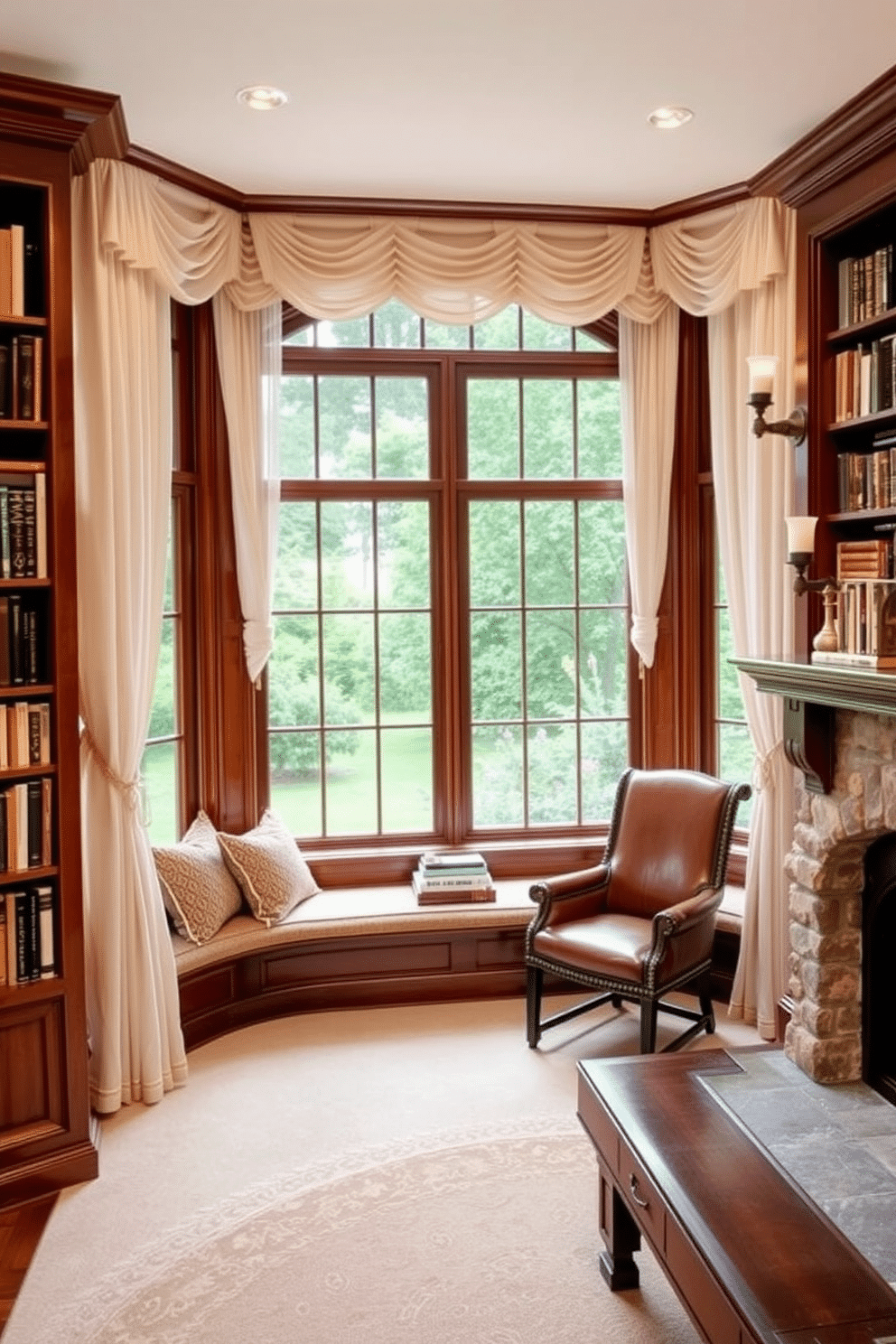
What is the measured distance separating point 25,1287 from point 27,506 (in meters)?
2.03

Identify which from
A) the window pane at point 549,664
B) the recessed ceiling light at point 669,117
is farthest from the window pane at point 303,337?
the recessed ceiling light at point 669,117

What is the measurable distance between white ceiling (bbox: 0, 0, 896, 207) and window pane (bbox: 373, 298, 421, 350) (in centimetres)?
66

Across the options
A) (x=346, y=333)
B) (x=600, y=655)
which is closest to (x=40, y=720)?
(x=346, y=333)

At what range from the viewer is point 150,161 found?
12.2ft

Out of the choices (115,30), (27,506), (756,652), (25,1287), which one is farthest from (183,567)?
(25,1287)

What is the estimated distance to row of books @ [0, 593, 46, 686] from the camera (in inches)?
122

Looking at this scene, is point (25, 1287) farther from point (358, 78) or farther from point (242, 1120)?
point (358, 78)

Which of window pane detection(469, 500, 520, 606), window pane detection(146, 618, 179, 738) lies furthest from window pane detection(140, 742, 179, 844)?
window pane detection(469, 500, 520, 606)

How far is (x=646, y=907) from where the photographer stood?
14.0 ft

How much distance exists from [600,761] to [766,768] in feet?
3.15

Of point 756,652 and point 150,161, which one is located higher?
point 150,161

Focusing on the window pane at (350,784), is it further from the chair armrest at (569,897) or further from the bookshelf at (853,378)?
the bookshelf at (853,378)

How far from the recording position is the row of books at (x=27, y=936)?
10.2ft

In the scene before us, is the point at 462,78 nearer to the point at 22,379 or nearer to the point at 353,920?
the point at 22,379
